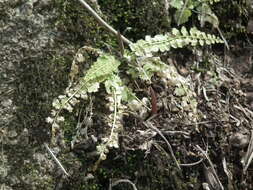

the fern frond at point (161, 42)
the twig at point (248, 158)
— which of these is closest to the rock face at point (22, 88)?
the fern frond at point (161, 42)

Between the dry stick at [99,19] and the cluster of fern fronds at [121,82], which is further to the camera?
the dry stick at [99,19]

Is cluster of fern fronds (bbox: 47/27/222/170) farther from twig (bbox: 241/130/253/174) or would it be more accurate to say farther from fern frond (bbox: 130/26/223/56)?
twig (bbox: 241/130/253/174)

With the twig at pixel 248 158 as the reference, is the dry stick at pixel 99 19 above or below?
above

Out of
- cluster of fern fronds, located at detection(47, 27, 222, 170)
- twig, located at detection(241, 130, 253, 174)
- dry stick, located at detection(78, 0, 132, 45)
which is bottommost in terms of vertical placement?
twig, located at detection(241, 130, 253, 174)

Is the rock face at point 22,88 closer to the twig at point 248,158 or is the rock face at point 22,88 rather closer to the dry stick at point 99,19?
the dry stick at point 99,19

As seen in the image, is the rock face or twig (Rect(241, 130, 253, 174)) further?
twig (Rect(241, 130, 253, 174))

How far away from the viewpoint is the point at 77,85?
252 centimetres

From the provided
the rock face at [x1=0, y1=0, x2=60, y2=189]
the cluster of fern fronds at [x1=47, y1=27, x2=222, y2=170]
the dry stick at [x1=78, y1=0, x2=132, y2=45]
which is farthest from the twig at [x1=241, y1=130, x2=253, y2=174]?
the rock face at [x1=0, y1=0, x2=60, y2=189]

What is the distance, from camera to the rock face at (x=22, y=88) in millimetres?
2477

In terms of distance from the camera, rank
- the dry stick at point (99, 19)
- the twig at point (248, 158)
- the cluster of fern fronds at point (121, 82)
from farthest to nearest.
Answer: the dry stick at point (99, 19) → the twig at point (248, 158) → the cluster of fern fronds at point (121, 82)

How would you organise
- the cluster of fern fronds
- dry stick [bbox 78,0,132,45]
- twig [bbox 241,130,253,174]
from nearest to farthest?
the cluster of fern fronds, twig [bbox 241,130,253,174], dry stick [bbox 78,0,132,45]

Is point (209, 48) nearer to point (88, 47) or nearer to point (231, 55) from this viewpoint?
point (231, 55)

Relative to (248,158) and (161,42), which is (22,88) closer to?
(161,42)

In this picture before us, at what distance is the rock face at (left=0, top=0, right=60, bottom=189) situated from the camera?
2.48 meters
